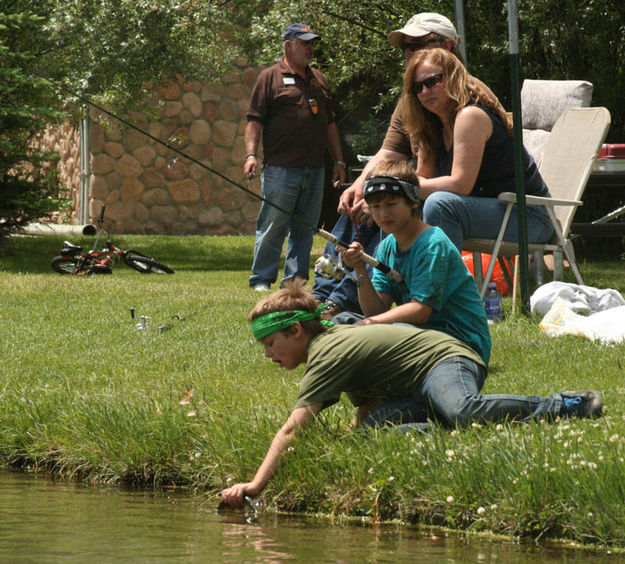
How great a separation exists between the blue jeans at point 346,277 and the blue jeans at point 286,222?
2870mm

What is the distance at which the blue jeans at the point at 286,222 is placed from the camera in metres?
9.35

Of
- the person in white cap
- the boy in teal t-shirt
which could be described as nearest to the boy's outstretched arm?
the boy in teal t-shirt

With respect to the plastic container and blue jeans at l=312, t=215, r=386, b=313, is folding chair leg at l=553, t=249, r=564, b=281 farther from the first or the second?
blue jeans at l=312, t=215, r=386, b=313

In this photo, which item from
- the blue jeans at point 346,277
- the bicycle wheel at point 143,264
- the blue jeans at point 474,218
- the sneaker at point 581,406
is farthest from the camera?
the bicycle wheel at point 143,264

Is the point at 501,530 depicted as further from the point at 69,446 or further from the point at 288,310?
the point at 69,446

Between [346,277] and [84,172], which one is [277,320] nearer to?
[346,277]

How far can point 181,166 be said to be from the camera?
18000 millimetres

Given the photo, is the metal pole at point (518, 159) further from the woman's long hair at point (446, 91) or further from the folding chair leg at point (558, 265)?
the folding chair leg at point (558, 265)

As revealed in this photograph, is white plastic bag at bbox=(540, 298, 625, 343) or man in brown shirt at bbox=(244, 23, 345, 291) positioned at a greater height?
man in brown shirt at bbox=(244, 23, 345, 291)

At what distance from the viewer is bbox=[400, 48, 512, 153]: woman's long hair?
18.8ft

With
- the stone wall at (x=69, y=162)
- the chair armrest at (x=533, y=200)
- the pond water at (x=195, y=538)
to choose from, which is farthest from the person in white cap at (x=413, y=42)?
the stone wall at (x=69, y=162)

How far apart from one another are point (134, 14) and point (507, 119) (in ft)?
27.8

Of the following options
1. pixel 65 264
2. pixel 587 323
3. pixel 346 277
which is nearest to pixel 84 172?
pixel 65 264

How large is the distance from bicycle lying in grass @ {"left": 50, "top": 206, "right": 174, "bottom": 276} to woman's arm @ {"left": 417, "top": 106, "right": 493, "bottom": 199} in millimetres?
5734
